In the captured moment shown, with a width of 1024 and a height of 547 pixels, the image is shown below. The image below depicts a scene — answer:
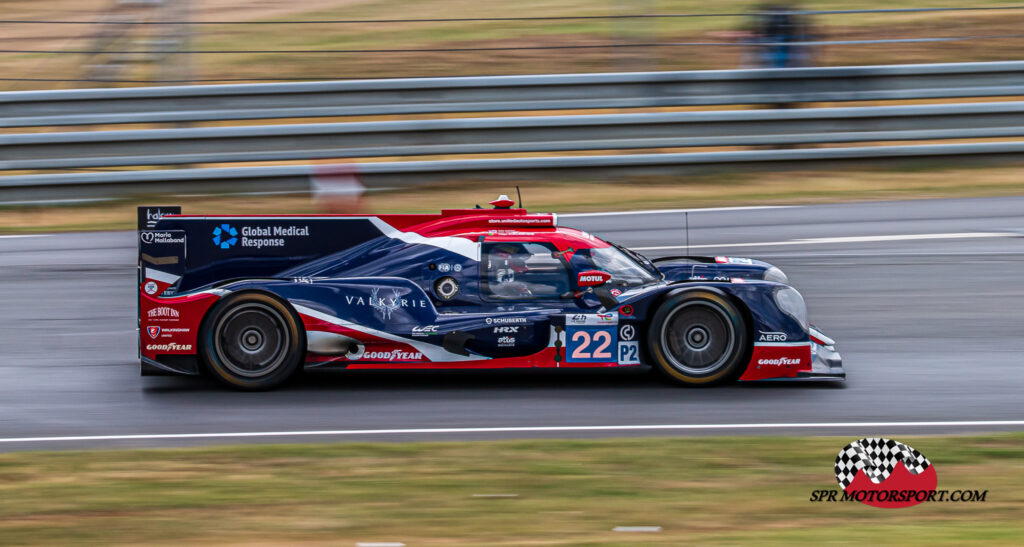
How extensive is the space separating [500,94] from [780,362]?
318 inches

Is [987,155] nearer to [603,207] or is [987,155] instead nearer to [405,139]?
[603,207]

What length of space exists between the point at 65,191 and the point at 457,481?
991 centimetres

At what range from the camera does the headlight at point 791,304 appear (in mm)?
8539

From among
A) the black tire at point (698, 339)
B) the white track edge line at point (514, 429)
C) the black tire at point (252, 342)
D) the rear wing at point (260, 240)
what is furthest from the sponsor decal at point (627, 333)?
the black tire at point (252, 342)

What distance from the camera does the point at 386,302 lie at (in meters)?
8.60

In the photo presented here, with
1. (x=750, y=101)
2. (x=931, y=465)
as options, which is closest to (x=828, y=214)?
(x=750, y=101)

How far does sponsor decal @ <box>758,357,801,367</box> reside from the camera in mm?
8578

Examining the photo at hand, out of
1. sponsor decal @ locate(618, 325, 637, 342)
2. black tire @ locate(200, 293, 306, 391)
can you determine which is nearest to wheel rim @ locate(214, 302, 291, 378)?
black tire @ locate(200, 293, 306, 391)

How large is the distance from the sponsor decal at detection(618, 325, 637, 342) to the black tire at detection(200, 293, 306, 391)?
2173mm

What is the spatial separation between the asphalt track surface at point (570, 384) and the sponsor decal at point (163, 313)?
0.57 meters

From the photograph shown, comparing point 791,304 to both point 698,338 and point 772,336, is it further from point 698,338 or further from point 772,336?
point 698,338

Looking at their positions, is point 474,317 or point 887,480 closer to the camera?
point 887,480

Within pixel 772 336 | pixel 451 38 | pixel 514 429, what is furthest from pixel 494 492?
pixel 451 38

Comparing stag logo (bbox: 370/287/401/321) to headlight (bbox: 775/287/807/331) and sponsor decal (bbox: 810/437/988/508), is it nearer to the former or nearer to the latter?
headlight (bbox: 775/287/807/331)
